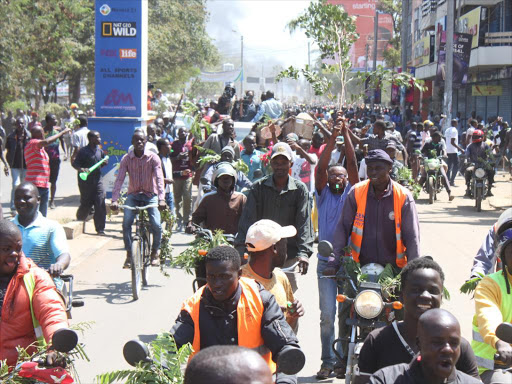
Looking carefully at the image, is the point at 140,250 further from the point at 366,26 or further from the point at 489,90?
the point at 366,26

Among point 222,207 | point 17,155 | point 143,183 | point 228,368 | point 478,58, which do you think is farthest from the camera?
point 478,58

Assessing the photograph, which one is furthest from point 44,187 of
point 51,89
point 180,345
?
point 51,89

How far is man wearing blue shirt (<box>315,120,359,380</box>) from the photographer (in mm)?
6941

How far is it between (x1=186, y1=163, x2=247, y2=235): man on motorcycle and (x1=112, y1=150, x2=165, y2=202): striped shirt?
9.45 feet

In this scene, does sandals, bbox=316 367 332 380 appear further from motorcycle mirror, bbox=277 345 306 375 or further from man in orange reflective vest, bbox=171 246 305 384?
motorcycle mirror, bbox=277 345 306 375

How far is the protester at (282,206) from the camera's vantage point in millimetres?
6965

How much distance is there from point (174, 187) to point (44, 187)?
2434mm

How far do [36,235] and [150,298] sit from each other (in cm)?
427

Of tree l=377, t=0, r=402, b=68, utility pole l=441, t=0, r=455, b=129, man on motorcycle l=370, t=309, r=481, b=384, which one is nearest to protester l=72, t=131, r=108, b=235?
man on motorcycle l=370, t=309, r=481, b=384

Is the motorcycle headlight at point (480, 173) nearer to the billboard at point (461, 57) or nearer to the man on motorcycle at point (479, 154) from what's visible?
the man on motorcycle at point (479, 154)

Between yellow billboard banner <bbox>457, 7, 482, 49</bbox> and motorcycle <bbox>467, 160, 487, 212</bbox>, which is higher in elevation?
yellow billboard banner <bbox>457, 7, 482, 49</bbox>

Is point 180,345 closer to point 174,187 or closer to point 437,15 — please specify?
point 174,187

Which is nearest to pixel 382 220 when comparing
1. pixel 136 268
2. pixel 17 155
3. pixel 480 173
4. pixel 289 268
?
pixel 289 268

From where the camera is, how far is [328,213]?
7586 millimetres
